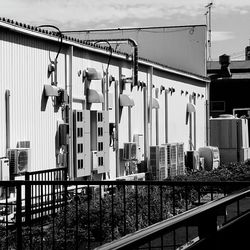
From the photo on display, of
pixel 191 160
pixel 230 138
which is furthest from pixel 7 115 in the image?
pixel 230 138

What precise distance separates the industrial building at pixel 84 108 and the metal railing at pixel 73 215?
197cm

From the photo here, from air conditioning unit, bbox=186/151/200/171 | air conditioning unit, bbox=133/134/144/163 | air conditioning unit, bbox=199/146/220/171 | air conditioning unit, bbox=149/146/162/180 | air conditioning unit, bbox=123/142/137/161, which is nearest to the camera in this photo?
air conditioning unit, bbox=123/142/137/161

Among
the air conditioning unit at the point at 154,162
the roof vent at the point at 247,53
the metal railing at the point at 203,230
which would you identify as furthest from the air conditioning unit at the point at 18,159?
the roof vent at the point at 247,53

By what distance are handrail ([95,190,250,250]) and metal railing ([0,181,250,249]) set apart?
266 cm

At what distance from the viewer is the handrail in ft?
9.75

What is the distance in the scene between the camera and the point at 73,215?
31.7 feet

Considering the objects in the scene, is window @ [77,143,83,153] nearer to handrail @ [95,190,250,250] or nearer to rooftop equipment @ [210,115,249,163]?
handrail @ [95,190,250,250]

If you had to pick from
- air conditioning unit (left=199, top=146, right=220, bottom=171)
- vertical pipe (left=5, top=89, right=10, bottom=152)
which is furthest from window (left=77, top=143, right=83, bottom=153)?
air conditioning unit (left=199, top=146, right=220, bottom=171)

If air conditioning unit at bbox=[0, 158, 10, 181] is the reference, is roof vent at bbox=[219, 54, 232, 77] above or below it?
above

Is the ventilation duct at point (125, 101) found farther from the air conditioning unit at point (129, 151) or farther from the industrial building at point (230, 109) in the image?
the industrial building at point (230, 109)

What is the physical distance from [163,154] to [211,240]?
52.8 ft

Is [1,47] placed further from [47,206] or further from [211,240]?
[211,240]

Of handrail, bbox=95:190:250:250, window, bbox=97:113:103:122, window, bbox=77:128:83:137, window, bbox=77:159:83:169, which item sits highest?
window, bbox=97:113:103:122

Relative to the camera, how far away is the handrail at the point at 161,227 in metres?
2.97
